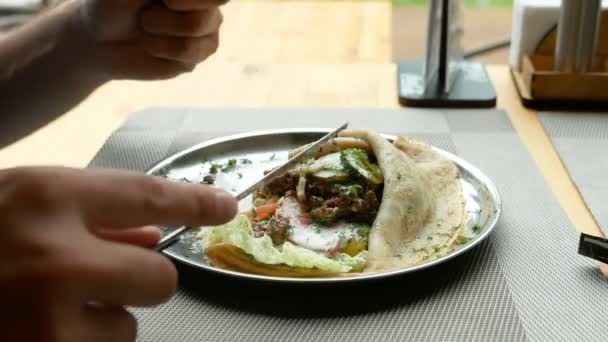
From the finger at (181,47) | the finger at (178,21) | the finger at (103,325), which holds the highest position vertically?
the finger at (178,21)

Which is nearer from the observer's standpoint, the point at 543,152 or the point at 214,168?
the point at 214,168

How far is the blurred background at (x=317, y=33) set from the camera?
1.82 meters

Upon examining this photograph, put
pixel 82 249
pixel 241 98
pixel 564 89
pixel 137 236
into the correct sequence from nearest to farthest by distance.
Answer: pixel 82 249
pixel 137 236
pixel 564 89
pixel 241 98

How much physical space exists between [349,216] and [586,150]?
1.61ft

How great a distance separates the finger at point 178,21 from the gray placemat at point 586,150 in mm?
572

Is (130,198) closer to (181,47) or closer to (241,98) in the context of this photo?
(181,47)

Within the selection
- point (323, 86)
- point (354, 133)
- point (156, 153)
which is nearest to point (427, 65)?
point (323, 86)

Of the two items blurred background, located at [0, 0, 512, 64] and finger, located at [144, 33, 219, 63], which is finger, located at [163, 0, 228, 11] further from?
blurred background, located at [0, 0, 512, 64]

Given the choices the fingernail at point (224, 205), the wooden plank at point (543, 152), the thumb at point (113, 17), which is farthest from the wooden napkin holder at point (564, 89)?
the fingernail at point (224, 205)

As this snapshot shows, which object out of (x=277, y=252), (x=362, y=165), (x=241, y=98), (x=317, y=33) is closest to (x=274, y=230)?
A: (x=277, y=252)

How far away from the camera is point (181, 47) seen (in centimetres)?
102

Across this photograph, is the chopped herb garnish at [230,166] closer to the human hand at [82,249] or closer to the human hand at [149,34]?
the human hand at [149,34]

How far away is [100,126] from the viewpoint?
4.55 feet

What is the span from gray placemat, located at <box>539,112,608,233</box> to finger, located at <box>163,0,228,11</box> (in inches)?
22.4
